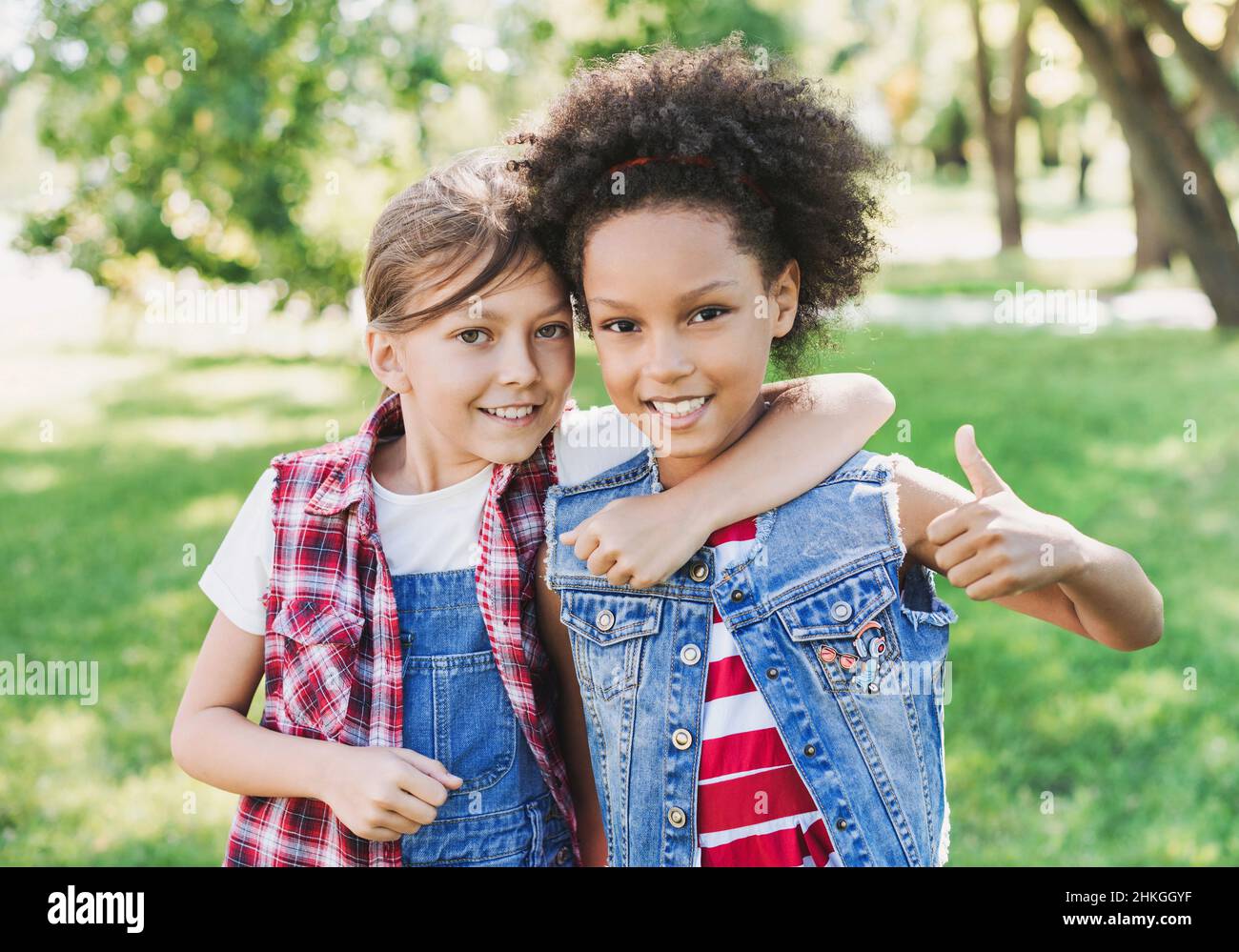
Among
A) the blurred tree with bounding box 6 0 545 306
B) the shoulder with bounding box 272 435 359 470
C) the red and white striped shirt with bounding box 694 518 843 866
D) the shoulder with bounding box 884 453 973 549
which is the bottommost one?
the red and white striped shirt with bounding box 694 518 843 866

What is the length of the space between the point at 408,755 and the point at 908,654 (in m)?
0.77

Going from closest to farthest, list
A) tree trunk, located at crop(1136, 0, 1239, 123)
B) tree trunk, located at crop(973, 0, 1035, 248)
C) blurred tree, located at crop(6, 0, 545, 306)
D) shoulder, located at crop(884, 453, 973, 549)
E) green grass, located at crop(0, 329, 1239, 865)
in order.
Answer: shoulder, located at crop(884, 453, 973, 549) < green grass, located at crop(0, 329, 1239, 865) < blurred tree, located at crop(6, 0, 545, 306) < tree trunk, located at crop(1136, 0, 1239, 123) < tree trunk, located at crop(973, 0, 1035, 248)

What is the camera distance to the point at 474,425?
201cm

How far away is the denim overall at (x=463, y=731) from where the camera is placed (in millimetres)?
2006

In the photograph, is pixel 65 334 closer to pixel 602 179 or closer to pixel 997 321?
pixel 997 321

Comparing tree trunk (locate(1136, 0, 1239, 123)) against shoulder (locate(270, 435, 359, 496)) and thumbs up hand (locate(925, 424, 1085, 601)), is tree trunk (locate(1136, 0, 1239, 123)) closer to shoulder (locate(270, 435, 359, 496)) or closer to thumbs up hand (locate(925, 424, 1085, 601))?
thumbs up hand (locate(925, 424, 1085, 601))

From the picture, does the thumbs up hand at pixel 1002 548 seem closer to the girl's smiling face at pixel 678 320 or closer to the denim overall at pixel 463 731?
the girl's smiling face at pixel 678 320

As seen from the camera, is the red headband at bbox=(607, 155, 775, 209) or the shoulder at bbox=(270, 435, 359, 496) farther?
the shoulder at bbox=(270, 435, 359, 496)

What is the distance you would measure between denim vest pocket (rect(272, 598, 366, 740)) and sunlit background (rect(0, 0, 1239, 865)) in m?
0.95

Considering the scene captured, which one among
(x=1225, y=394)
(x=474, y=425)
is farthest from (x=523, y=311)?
(x=1225, y=394)

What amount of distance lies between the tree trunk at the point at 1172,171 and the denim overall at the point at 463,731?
9944 mm

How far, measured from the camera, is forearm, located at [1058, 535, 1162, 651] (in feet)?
5.72

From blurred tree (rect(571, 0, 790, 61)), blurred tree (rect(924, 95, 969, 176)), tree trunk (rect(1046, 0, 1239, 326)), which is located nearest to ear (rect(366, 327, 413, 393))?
blurred tree (rect(571, 0, 790, 61))

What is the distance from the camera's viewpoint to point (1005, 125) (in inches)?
789
